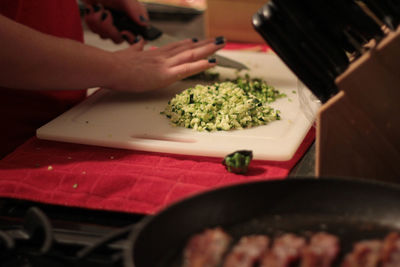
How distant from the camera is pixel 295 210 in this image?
31.7 inches

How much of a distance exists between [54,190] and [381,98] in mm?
617

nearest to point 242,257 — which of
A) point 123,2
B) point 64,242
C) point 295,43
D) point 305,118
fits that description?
point 64,242

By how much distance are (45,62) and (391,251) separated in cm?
87

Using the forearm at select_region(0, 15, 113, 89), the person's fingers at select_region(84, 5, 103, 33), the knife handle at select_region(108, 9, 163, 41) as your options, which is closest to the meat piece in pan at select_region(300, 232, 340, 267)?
the forearm at select_region(0, 15, 113, 89)

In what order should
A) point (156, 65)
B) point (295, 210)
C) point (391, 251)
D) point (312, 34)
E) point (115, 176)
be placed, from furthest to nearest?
point (156, 65) < point (115, 176) < point (312, 34) < point (295, 210) < point (391, 251)

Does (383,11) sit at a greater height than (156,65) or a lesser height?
greater

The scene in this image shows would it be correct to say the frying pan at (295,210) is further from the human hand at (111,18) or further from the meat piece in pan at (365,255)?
the human hand at (111,18)

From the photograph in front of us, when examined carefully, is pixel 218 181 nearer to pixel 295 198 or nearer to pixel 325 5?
pixel 295 198

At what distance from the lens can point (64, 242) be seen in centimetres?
84

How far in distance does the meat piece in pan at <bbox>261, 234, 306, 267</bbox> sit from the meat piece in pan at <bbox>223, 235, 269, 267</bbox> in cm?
1

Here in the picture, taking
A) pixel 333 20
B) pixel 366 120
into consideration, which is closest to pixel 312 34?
pixel 333 20

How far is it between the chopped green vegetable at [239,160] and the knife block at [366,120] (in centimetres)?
15

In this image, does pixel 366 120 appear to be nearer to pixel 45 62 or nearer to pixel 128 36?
pixel 45 62

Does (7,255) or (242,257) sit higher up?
(242,257)
